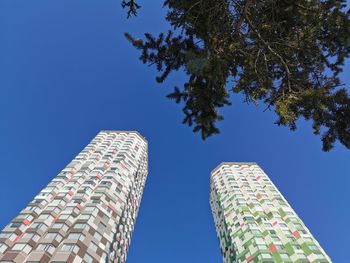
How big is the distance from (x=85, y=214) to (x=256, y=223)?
23.3 meters

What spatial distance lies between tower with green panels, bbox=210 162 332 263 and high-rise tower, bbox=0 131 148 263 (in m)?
14.9

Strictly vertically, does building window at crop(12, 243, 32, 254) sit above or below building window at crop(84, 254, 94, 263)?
above

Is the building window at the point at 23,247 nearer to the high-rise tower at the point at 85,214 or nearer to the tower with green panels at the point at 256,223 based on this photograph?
the high-rise tower at the point at 85,214

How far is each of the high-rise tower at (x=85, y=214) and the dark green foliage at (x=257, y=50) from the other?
26.0 m

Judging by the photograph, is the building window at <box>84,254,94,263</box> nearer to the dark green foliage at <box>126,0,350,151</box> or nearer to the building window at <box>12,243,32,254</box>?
the building window at <box>12,243,32,254</box>

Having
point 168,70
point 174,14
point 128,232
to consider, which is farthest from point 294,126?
point 128,232

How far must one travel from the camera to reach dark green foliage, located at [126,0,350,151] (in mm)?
8086

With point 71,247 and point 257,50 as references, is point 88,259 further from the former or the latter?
point 257,50

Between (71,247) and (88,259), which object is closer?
(88,259)

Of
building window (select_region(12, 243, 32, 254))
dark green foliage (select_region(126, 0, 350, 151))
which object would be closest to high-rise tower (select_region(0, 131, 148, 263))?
building window (select_region(12, 243, 32, 254))

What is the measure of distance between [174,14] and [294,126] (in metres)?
4.58

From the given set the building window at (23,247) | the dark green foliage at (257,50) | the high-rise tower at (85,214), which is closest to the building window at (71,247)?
the high-rise tower at (85,214)

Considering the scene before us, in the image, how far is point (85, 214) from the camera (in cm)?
3597

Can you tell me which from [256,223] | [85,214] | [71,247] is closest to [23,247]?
[71,247]
